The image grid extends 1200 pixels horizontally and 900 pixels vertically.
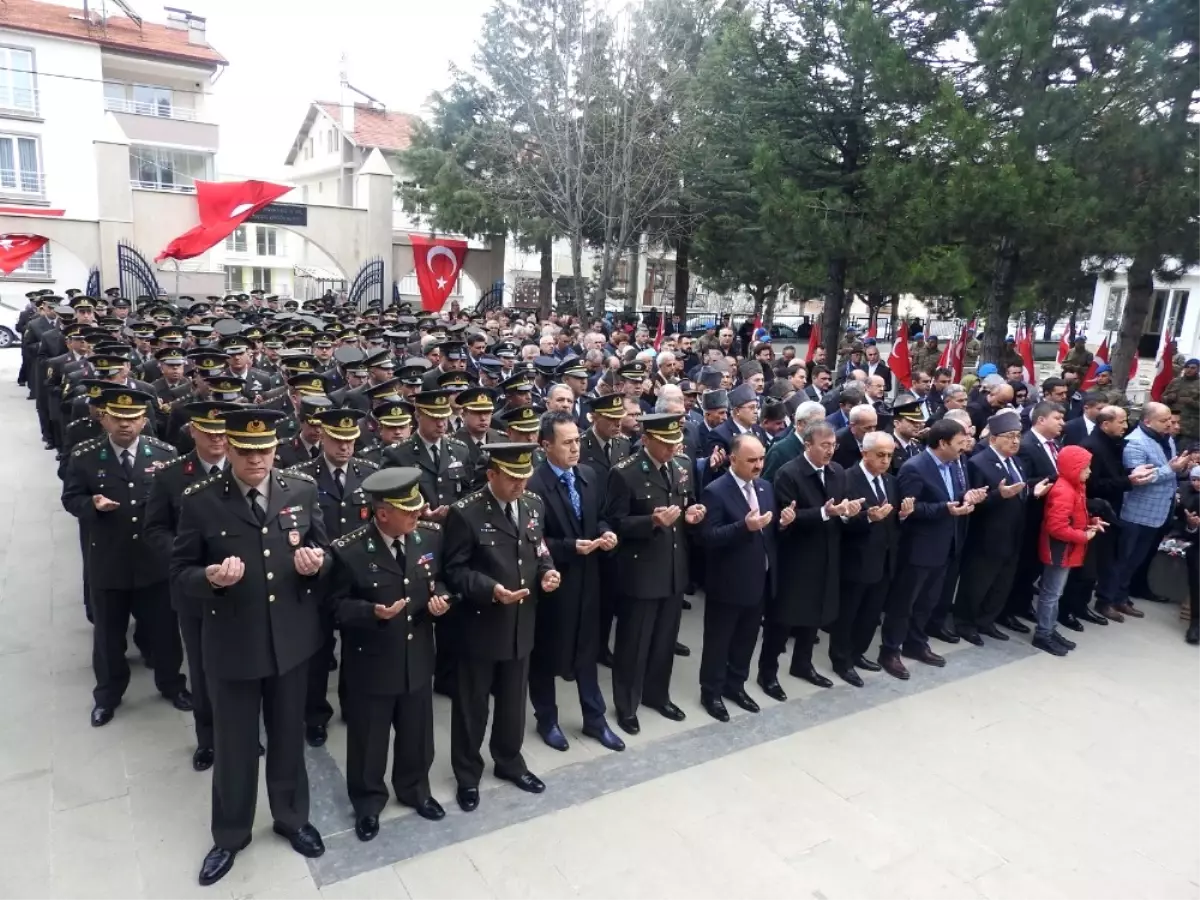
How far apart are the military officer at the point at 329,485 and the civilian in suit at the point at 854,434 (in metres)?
3.60

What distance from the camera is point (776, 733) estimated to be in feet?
17.3

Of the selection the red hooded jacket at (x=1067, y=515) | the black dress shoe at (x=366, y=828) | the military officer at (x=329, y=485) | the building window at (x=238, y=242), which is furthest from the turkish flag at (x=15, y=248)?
the building window at (x=238, y=242)

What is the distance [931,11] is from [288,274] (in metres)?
39.7

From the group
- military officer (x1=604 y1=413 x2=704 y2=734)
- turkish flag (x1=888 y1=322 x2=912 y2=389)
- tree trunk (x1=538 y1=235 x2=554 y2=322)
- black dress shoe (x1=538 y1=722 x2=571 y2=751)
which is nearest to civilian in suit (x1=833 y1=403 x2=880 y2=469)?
military officer (x1=604 y1=413 x2=704 y2=734)

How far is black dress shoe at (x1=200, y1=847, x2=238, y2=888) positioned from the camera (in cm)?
367

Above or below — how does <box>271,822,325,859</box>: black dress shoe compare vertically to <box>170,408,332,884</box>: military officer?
below

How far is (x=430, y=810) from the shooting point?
4188mm

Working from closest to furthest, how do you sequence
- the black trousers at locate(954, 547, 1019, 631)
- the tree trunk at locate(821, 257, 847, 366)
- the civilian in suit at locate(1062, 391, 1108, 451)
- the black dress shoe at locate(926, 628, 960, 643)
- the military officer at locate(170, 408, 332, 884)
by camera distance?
the military officer at locate(170, 408, 332, 884) < the black trousers at locate(954, 547, 1019, 631) < the black dress shoe at locate(926, 628, 960, 643) < the civilian in suit at locate(1062, 391, 1108, 451) < the tree trunk at locate(821, 257, 847, 366)

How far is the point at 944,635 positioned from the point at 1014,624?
0.81 metres

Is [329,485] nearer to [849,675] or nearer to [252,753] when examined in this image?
[252,753]

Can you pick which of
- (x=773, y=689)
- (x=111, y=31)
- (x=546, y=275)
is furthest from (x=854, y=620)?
(x=111, y=31)

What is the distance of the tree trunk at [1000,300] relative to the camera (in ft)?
40.3

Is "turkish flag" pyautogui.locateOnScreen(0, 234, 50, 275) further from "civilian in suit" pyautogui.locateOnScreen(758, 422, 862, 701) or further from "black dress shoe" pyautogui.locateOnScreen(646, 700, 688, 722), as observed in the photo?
"civilian in suit" pyautogui.locateOnScreen(758, 422, 862, 701)

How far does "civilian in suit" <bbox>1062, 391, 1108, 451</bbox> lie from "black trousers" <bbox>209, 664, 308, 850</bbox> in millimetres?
6870
